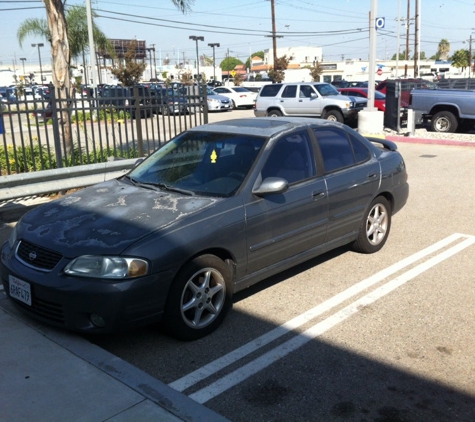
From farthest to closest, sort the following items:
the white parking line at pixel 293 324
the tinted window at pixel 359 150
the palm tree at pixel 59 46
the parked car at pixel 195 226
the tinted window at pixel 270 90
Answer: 1. the tinted window at pixel 270 90
2. the palm tree at pixel 59 46
3. the tinted window at pixel 359 150
4. the parked car at pixel 195 226
5. the white parking line at pixel 293 324

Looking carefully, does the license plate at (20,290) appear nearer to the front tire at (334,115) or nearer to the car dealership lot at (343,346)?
the car dealership lot at (343,346)

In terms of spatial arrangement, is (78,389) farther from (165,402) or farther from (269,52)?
(269,52)

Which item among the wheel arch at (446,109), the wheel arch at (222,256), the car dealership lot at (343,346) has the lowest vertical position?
the car dealership lot at (343,346)

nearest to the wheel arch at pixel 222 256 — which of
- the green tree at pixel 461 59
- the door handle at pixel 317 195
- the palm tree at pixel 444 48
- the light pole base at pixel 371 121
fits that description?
the door handle at pixel 317 195

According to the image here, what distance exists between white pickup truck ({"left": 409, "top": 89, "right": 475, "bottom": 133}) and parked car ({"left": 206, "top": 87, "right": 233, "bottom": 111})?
15531mm

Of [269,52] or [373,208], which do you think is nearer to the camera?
[373,208]

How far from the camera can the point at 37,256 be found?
429cm

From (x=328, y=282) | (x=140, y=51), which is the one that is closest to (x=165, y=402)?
(x=328, y=282)

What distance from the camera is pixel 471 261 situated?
6.29 metres

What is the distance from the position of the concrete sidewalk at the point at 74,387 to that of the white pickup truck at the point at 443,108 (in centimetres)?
1503

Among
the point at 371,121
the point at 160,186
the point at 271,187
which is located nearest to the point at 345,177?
the point at 271,187

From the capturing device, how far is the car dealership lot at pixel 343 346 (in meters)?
3.62

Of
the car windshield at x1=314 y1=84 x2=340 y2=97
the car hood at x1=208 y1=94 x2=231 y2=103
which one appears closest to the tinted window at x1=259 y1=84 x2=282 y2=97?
the car windshield at x1=314 y1=84 x2=340 y2=97

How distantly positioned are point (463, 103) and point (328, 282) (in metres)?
12.9
